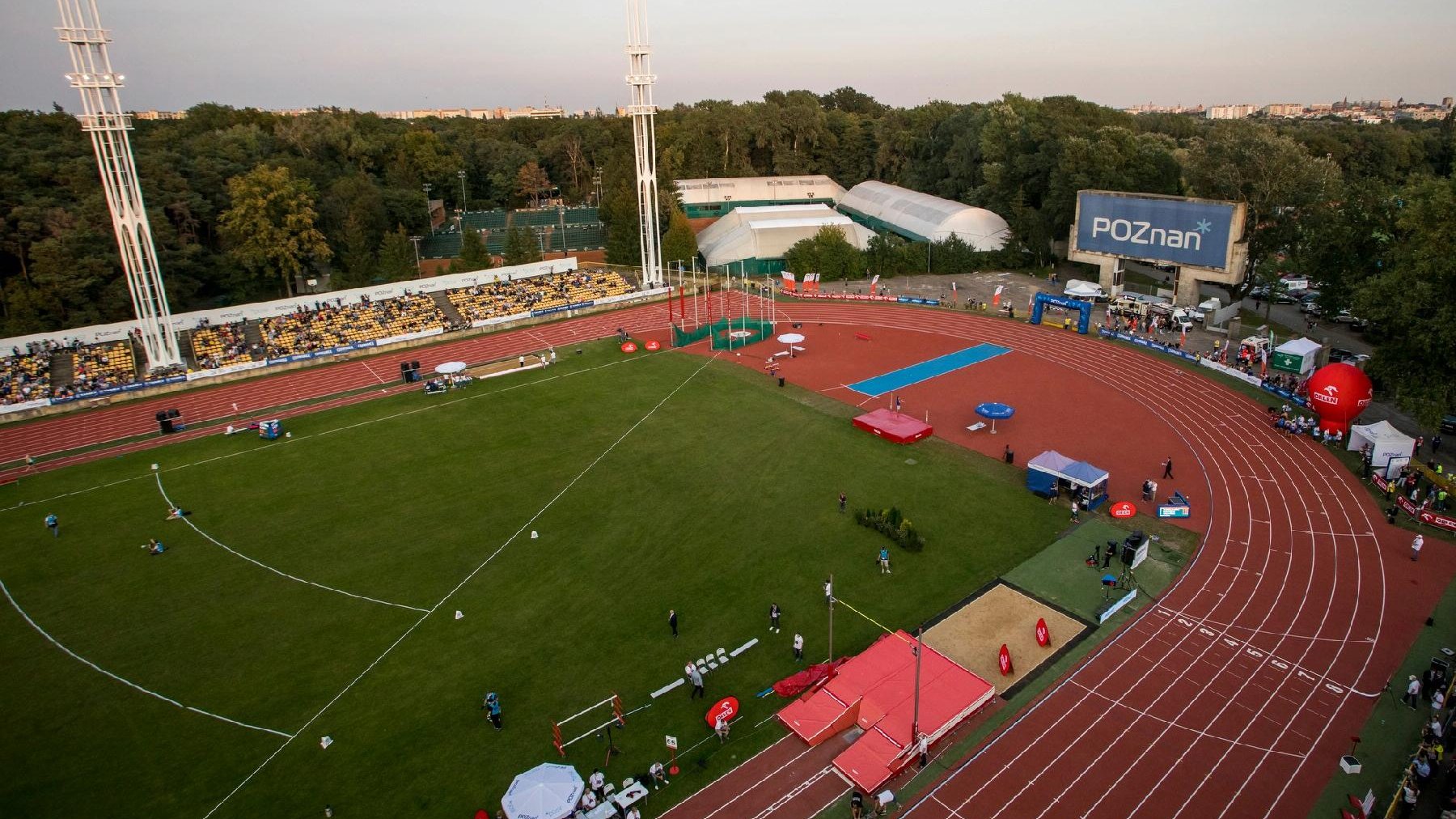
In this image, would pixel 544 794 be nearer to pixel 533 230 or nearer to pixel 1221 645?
pixel 1221 645

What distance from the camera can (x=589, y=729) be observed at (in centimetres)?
1894

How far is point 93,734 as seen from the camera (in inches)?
768

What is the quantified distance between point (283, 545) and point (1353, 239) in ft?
173

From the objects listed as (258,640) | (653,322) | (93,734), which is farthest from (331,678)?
(653,322)

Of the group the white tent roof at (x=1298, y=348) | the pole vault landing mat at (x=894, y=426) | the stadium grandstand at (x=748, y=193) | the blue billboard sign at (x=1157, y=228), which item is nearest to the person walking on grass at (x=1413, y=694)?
the pole vault landing mat at (x=894, y=426)

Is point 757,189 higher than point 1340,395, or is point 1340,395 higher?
point 757,189

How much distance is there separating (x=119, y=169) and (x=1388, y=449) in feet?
201

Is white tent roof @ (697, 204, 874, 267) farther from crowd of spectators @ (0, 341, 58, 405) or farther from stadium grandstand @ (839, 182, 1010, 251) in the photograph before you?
crowd of spectators @ (0, 341, 58, 405)

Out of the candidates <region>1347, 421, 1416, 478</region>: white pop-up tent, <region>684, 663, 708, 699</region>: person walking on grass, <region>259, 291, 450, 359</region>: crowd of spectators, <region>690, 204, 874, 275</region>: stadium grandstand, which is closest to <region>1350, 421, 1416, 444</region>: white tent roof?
<region>1347, 421, 1416, 478</region>: white pop-up tent

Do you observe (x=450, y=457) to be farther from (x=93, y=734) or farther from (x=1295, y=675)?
(x=1295, y=675)

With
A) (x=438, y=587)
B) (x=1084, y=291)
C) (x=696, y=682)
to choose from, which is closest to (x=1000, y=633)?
(x=696, y=682)

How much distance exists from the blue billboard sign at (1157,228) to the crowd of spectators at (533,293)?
114ft

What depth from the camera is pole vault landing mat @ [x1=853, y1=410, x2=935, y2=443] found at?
112 ft

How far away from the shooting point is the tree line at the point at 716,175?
4125 centimetres
